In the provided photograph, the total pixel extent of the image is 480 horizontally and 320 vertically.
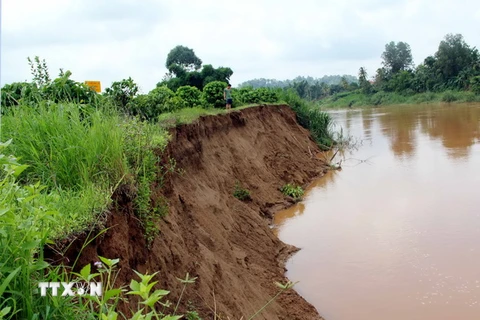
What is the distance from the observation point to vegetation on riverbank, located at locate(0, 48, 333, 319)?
2.38m

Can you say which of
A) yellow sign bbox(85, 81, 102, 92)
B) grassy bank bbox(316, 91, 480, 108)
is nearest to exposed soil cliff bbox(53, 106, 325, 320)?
yellow sign bbox(85, 81, 102, 92)

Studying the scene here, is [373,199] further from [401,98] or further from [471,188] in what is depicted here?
[401,98]

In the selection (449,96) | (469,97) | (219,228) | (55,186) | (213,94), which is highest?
(213,94)

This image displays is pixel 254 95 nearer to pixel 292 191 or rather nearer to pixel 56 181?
pixel 292 191

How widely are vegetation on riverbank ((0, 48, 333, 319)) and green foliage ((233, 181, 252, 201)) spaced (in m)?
5.00

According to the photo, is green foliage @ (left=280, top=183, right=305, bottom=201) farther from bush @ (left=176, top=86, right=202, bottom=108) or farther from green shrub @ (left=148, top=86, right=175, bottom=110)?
green shrub @ (left=148, top=86, right=175, bottom=110)

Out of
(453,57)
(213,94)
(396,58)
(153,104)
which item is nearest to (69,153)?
(153,104)

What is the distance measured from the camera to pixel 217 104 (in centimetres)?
1931

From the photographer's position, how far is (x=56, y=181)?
4.25 metres

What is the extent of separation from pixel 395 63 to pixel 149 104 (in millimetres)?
81065

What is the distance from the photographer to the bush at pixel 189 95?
1721 cm

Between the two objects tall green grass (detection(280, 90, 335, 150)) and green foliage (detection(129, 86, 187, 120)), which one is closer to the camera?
green foliage (detection(129, 86, 187, 120))

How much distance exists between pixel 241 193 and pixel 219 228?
11.9 feet

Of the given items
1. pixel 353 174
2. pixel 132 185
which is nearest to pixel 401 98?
pixel 353 174
